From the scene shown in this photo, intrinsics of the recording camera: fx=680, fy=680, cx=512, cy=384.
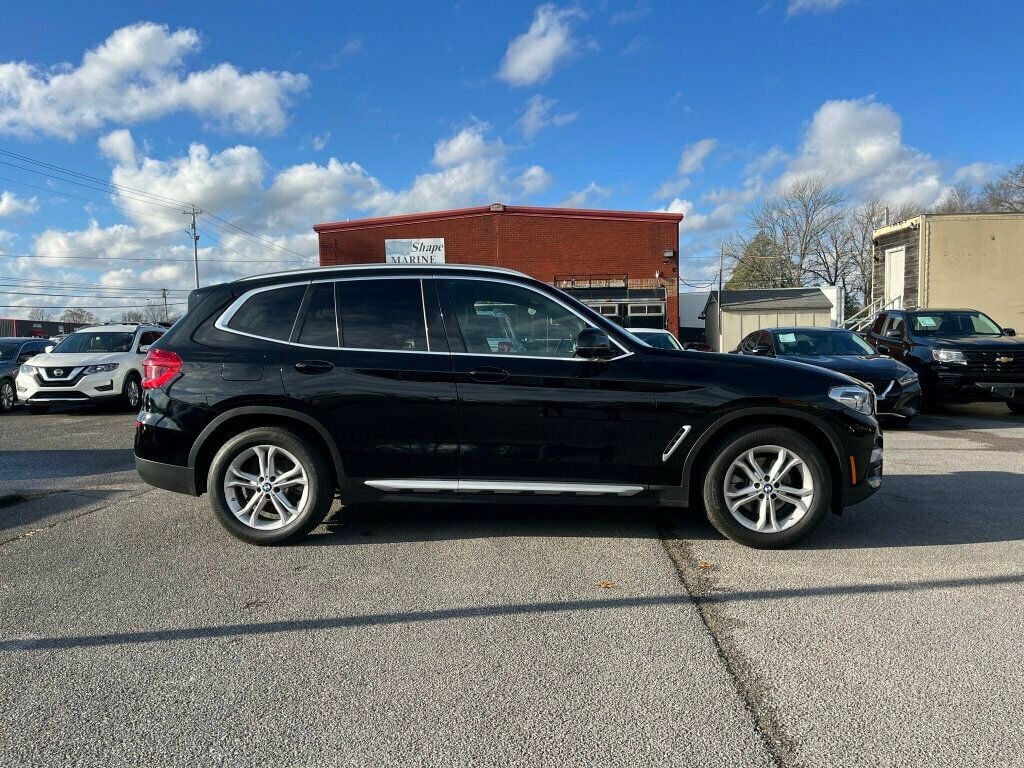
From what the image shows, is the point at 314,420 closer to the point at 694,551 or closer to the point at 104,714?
the point at 104,714

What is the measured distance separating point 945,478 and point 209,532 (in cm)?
634

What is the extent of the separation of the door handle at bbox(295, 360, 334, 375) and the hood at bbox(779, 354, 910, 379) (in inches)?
273

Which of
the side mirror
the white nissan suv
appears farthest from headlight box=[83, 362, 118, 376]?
the side mirror

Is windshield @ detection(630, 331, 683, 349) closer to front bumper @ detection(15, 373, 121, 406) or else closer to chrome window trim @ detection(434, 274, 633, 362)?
chrome window trim @ detection(434, 274, 633, 362)

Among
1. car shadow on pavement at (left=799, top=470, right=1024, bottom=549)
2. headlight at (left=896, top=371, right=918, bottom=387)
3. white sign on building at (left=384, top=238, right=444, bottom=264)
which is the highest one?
white sign on building at (left=384, top=238, right=444, bottom=264)

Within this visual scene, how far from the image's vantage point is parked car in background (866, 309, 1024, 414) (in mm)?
10625

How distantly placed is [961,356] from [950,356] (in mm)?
153

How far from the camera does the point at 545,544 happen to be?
4406 millimetres

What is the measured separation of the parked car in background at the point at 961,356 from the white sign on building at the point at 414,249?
19.5m

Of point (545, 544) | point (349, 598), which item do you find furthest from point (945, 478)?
point (349, 598)

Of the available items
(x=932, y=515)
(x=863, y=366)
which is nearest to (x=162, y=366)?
(x=932, y=515)

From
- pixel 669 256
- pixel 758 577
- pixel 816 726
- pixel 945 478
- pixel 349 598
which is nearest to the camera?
pixel 816 726

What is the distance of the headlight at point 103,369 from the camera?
1248 centimetres

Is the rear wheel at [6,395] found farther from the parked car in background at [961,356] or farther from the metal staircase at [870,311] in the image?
the metal staircase at [870,311]
